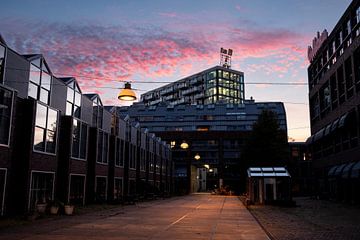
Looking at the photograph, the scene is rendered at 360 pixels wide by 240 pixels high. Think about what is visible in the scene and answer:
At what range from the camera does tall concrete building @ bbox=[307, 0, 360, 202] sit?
3884cm

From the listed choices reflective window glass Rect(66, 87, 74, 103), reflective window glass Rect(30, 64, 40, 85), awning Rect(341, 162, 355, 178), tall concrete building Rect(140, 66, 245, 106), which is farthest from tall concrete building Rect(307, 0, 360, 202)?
tall concrete building Rect(140, 66, 245, 106)

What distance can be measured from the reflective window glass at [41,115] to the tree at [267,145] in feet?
116

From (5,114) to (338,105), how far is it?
114 feet

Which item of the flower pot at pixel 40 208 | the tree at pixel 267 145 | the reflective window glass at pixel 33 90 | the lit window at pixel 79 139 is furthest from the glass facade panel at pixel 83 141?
the tree at pixel 267 145

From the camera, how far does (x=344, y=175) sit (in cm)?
3897

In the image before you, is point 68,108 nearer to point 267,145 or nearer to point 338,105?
point 338,105

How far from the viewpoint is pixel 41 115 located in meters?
26.5

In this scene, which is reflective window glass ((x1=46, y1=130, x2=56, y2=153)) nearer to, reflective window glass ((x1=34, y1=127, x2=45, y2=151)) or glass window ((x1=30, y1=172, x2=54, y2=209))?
reflective window glass ((x1=34, y1=127, x2=45, y2=151))

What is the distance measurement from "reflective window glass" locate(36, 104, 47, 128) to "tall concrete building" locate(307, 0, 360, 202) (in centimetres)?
2552

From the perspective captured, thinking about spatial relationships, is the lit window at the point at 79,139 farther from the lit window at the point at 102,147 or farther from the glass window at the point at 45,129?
the glass window at the point at 45,129

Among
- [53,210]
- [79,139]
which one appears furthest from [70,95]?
[53,210]

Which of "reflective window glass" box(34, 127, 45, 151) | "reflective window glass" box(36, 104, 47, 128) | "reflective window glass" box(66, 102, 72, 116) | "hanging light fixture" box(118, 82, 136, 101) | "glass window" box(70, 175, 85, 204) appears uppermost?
"reflective window glass" box(66, 102, 72, 116)

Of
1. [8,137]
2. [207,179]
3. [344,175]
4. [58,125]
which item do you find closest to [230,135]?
[207,179]

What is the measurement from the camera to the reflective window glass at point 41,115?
85.0 ft
